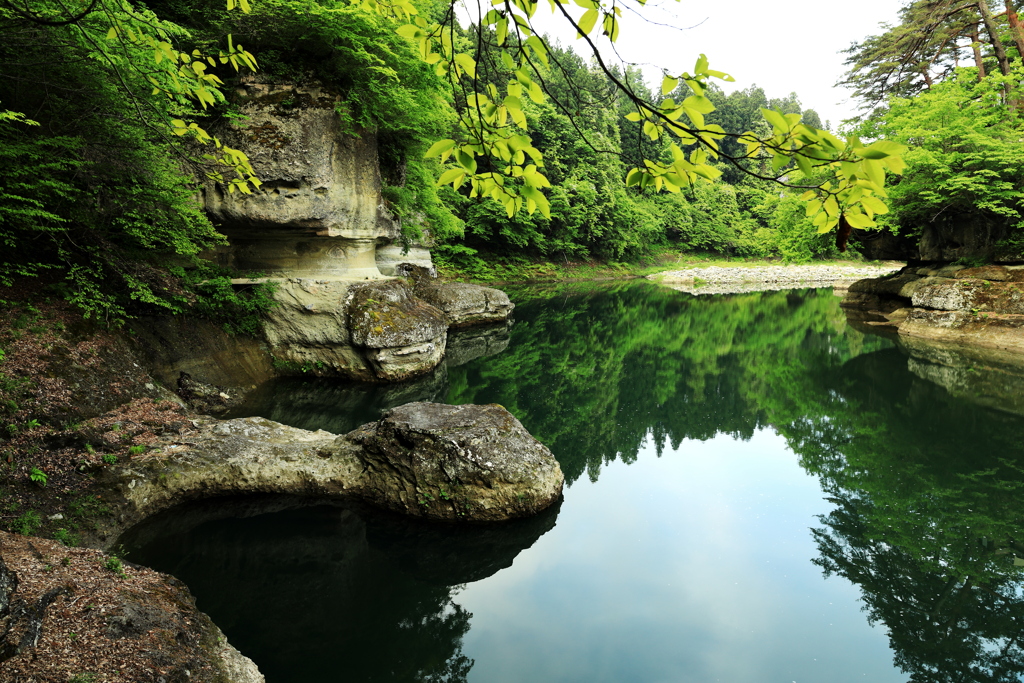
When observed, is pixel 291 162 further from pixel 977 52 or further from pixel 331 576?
pixel 977 52

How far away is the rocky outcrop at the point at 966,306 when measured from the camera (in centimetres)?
1500

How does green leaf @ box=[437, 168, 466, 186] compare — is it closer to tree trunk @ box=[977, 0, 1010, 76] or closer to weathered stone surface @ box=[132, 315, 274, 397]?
weathered stone surface @ box=[132, 315, 274, 397]

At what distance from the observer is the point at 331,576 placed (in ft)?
17.3

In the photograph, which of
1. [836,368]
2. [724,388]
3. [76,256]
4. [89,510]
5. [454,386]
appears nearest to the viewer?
[89,510]

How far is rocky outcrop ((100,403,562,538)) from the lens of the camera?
6062mm

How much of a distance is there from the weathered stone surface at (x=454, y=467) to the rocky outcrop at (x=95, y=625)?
2.40 metres

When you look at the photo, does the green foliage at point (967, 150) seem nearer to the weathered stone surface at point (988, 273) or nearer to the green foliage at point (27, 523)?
the weathered stone surface at point (988, 273)

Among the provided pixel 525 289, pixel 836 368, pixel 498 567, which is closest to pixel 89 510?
pixel 498 567

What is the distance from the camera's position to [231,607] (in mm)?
4734

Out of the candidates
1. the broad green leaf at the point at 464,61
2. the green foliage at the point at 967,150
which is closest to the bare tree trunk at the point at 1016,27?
the green foliage at the point at 967,150

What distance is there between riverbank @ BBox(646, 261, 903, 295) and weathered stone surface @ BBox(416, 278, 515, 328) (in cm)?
2049

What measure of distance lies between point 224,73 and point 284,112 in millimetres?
1696

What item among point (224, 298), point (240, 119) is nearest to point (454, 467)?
point (224, 298)

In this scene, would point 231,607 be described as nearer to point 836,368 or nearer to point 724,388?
point 724,388
